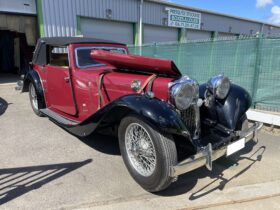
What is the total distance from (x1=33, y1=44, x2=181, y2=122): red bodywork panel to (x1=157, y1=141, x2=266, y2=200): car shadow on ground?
1.03 meters

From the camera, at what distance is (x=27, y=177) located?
3342 mm

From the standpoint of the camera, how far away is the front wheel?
276 cm

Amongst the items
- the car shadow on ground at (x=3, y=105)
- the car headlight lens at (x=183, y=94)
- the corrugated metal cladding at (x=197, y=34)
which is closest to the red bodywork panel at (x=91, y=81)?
the car headlight lens at (x=183, y=94)

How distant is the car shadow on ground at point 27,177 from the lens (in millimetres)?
2998

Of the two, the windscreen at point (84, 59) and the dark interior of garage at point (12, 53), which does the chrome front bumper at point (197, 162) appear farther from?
the dark interior of garage at point (12, 53)

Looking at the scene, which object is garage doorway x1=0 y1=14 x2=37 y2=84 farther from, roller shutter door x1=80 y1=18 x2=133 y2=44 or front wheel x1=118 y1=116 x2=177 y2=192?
front wheel x1=118 y1=116 x2=177 y2=192

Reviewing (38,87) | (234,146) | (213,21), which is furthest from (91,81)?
(213,21)

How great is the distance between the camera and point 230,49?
278 inches

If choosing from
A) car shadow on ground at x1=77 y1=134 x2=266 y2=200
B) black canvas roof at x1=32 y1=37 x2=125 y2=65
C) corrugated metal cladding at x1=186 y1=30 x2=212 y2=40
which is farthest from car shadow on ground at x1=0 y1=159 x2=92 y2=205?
corrugated metal cladding at x1=186 y1=30 x2=212 y2=40

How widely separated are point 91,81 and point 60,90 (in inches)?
40.3

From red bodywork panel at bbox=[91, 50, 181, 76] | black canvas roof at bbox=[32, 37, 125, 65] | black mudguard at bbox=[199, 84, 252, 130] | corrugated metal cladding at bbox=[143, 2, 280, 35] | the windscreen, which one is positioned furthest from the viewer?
corrugated metal cladding at bbox=[143, 2, 280, 35]

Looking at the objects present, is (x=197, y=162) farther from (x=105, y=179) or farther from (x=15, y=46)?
(x=15, y=46)

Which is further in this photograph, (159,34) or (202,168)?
(159,34)

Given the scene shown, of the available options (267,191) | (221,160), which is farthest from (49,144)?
(267,191)
